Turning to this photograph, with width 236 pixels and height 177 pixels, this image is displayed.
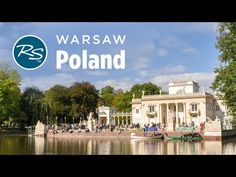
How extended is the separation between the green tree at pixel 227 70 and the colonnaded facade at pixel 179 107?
12.6 m

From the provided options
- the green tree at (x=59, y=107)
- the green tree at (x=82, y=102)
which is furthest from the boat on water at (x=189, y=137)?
the green tree at (x=59, y=107)

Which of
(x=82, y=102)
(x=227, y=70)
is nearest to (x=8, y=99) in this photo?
(x=82, y=102)

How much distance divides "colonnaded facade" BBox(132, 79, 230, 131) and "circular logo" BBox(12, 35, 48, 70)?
56.5 feet

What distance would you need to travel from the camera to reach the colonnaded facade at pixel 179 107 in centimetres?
2811

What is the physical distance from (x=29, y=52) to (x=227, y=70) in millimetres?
6445

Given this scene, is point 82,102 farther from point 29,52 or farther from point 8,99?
point 29,52

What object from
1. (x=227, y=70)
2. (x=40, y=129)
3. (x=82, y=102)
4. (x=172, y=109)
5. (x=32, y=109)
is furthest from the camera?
(x=172, y=109)

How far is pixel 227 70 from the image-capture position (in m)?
13.2

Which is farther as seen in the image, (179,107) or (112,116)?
(112,116)

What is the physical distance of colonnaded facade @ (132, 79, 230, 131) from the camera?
92.2 ft

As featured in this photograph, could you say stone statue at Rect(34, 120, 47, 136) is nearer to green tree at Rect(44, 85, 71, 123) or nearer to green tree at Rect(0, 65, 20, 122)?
green tree at Rect(44, 85, 71, 123)

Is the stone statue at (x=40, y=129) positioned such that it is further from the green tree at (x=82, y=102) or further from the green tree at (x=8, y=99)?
the green tree at (x=8, y=99)

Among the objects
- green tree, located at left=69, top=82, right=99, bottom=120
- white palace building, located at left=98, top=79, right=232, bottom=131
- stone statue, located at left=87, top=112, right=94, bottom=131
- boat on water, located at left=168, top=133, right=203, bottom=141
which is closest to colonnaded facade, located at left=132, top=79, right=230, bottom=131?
white palace building, located at left=98, top=79, right=232, bottom=131
